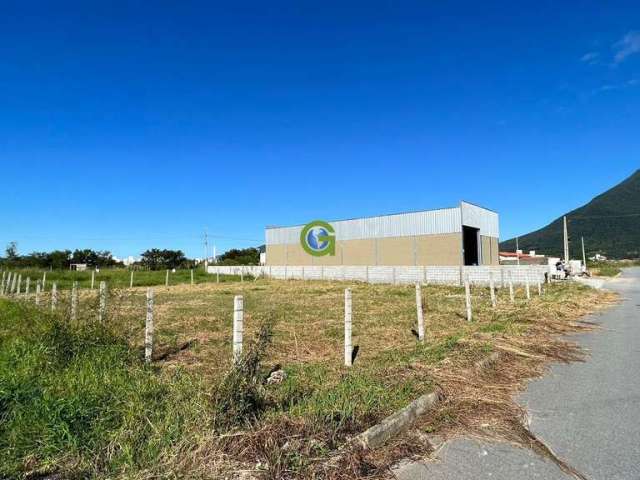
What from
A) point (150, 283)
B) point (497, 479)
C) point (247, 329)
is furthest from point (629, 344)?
point (150, 283)

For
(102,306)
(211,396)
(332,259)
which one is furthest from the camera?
(332,259)

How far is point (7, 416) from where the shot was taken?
392 cm

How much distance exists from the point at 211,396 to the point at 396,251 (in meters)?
35.4

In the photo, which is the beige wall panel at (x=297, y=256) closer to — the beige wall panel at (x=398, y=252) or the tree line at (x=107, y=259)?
the beige wall panel at (x=398, y=252)

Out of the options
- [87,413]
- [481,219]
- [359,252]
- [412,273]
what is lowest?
[87,413]

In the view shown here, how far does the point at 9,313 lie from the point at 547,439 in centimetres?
1251

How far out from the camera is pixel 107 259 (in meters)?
79.8

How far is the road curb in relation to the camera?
3567mm

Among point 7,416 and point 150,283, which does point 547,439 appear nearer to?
point 7,416

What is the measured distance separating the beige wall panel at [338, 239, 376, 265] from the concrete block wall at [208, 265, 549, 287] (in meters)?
5.28

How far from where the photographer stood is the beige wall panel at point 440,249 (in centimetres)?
3444
